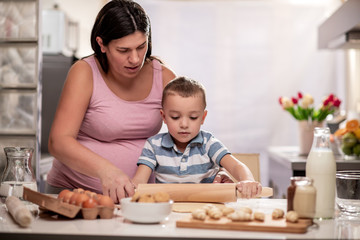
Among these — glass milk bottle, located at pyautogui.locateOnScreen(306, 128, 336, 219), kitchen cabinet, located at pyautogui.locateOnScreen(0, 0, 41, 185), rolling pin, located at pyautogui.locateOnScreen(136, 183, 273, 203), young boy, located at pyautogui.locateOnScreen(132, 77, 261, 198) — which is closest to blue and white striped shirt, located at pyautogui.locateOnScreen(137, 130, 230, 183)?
young boy, located at pyautogui.locateOnScreen(132, 77, 261, 198)

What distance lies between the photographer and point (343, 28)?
2908 mm

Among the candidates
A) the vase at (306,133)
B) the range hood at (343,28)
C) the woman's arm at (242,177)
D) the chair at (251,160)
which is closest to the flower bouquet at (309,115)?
the vase at (306,133)

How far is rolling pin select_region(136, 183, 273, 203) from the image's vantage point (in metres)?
1.45

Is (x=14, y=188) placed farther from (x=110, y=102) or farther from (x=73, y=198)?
(x=110, y=102)

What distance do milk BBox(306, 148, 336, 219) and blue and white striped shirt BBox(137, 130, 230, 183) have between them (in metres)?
0.47

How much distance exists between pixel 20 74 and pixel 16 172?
1.19 meters

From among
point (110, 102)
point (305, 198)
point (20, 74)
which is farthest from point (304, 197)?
point (20, 74)

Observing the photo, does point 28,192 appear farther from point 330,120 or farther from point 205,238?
point 330,120

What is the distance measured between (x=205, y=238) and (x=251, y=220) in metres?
0.17

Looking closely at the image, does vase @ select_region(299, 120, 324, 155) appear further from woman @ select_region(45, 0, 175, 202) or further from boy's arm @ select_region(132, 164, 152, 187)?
boy's arm @ select_region(132, 164, 152, 187)

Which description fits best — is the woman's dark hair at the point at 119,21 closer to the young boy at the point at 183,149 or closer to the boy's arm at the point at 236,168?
the young boy at the point at 183,149

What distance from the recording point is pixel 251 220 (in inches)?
47.4

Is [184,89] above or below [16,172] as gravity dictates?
above

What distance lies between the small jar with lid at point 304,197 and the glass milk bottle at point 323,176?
0.08m
